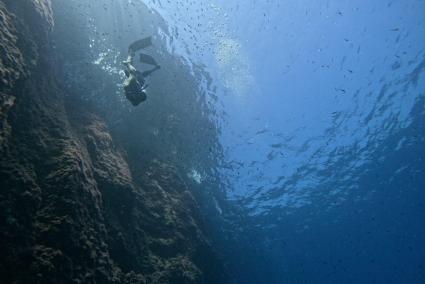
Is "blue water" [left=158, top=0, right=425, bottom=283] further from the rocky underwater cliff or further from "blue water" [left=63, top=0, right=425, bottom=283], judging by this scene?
the rocky underwater cliff

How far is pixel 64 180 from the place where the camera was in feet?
23.4

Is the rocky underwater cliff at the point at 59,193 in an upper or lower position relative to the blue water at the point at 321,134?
lower

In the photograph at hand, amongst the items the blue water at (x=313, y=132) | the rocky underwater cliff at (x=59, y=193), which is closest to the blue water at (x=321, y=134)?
the blue water at (x=313, y=132)

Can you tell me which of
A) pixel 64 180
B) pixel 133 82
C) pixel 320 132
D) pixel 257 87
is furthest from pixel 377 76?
pixel 64 180

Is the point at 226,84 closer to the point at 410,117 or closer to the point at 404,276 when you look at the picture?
the point at 410,117

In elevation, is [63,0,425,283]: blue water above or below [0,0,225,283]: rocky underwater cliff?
above

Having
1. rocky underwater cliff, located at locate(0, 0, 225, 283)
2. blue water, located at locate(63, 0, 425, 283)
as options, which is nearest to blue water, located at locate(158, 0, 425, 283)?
blue water, located at locate(63, 0, 425, 283)

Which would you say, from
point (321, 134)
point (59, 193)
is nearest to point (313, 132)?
point (321, 134)

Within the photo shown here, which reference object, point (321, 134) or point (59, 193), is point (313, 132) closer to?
point (321, 134)

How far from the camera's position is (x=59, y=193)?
22.8 feet

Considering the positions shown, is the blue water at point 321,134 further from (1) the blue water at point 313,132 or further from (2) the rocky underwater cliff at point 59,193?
(2) the rocky underwater cliff at point 59,193

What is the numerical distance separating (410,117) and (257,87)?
11.6 meters

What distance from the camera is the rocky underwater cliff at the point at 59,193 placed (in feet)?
20.2

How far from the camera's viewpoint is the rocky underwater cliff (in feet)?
20.2
